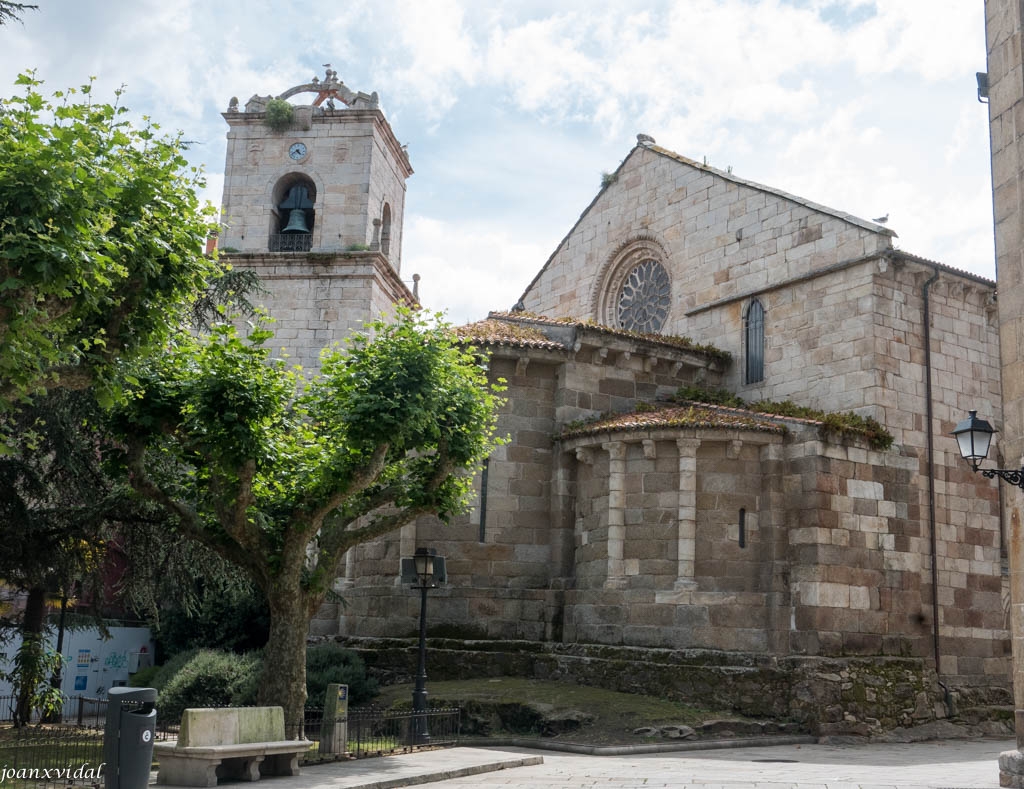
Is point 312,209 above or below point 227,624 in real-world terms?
above

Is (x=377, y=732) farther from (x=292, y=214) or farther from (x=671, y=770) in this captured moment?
(x=292, y=214)

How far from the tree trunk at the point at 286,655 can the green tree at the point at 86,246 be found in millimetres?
4188

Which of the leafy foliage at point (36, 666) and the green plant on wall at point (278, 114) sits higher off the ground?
the green plant on wall at point (278, 114)

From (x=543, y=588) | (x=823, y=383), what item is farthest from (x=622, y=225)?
(x=543, y=588)

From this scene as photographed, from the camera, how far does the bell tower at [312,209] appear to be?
3006 cm

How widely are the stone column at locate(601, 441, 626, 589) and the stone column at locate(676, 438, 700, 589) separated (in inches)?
43.2

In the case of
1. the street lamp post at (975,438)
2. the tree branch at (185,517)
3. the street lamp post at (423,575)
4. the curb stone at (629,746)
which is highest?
the street lamp post at (975,438)

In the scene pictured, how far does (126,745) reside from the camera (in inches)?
409

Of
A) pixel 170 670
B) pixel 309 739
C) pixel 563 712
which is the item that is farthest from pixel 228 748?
pixel 170 670

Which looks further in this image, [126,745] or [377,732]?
[377,732]

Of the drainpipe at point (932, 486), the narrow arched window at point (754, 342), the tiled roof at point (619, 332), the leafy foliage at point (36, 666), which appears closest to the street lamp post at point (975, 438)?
the drainpipe at point (932, 486)

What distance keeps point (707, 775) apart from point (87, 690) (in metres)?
17.6

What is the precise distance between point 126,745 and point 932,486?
16079 millimetres

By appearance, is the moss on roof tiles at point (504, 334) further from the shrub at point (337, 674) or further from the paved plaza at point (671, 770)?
the paved plaza at point (671, 770)
